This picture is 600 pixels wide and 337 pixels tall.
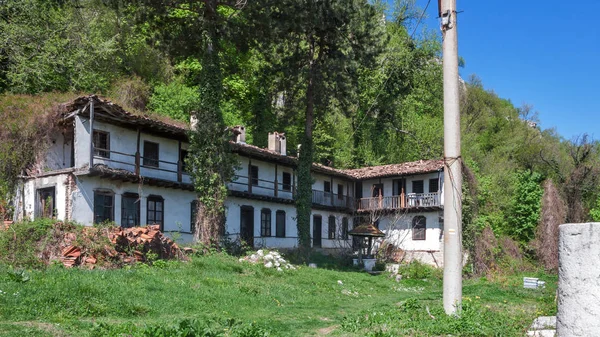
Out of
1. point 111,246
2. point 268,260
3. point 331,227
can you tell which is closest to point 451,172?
point 111,246

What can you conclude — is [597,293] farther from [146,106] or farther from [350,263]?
[146,106]

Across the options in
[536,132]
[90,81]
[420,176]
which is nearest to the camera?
[90,81]

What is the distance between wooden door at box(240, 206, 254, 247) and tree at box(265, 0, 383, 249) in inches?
167

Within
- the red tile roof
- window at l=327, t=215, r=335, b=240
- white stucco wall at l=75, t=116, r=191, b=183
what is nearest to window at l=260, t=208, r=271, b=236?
the red tile roof

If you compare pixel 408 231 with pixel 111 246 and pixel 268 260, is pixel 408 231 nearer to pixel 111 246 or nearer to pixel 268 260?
pixel 268 260

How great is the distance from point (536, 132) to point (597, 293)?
68.4 metres

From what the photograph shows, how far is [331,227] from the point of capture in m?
42.4

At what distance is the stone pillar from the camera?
4.88m

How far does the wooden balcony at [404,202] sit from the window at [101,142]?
2046cm

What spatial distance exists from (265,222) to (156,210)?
8.93 m

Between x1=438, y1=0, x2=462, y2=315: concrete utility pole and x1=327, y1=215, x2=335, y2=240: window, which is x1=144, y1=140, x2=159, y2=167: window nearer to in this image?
x1=327, y1=215, x2=335, y2=240: window

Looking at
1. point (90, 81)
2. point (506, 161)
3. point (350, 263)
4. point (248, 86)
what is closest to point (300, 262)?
point (350, 263)

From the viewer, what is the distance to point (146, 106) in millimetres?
44312

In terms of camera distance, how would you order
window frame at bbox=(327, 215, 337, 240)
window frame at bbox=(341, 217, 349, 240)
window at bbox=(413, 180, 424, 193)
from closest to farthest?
window at bbox=(413, 180, 424, 193), window frame at bbox=(341, 217, 349, 240), window frame at bbox=(327, 215, 337, 240)
